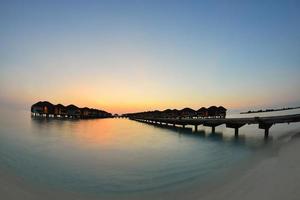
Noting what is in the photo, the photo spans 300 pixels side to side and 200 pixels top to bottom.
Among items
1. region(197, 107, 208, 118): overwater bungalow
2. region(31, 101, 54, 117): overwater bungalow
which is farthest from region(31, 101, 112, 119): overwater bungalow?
Answer: region(197, 107, 208, 118): overwater bungalow

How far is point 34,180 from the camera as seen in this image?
10008 millimetres

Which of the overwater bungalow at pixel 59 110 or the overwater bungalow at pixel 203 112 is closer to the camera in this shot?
the overwater bungalow at pixel 59 110

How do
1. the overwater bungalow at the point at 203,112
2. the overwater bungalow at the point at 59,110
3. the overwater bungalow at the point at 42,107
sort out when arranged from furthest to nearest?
the overwater bungalow at the point at 203,112 < the overwater bungalow at the point at 59,110 < the overwater bungalow at the point at 42,107

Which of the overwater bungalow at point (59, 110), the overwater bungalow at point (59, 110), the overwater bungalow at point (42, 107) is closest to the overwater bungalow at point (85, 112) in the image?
the overwater bungalow at point (59, 110)

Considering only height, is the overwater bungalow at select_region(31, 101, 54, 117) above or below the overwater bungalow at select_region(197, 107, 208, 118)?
above

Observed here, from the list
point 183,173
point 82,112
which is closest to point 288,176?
point 183,173

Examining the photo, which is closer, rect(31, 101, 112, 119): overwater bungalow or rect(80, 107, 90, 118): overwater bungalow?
rect(31, 101, 112, 119): overwater bungalow

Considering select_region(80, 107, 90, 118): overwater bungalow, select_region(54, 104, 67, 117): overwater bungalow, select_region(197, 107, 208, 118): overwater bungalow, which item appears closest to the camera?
select_region(54, 104, 67, 117): overwater bungalow

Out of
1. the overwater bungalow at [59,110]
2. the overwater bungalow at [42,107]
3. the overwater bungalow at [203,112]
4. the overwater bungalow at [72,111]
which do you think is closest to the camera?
the overwater bungalow at [42,107]

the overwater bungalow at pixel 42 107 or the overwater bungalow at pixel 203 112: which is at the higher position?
the overwater bungalow at pixel 42 107

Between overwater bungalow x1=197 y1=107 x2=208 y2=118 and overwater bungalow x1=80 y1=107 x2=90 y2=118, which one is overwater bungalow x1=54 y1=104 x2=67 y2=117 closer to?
overwater bungalow x1=80 y1=107 x2=90 y2=118

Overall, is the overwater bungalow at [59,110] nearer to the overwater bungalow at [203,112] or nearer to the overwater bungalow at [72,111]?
the overwater bungalow at [72,111]

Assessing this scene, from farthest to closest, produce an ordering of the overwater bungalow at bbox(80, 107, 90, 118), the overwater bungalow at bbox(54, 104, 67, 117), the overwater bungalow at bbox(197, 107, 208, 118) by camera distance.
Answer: the overwater bungalow at bbox(80, 107, 90, 118), the overwater bungalow at bbox(197, 107, 208, 118), the overwater bungalow at bbox(54, 104, 67, 117)

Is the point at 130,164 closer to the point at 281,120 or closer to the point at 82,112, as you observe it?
the point at 281,120
